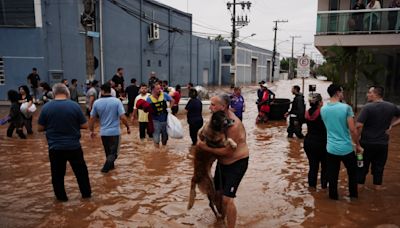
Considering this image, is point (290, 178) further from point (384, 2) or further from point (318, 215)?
point (384, 2)

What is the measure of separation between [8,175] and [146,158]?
9.00ft

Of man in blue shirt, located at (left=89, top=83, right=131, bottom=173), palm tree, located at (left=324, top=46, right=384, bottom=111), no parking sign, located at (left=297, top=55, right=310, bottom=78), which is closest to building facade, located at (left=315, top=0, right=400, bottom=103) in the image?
palm tree, located at (left=324, top=46, right=384, bottom=111)

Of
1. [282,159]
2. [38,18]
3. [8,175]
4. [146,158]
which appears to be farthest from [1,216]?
[38,18]

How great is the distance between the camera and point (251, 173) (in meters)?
6.97

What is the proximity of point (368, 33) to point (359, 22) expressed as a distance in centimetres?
61

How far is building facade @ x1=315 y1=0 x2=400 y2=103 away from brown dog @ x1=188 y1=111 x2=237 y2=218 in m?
13.1

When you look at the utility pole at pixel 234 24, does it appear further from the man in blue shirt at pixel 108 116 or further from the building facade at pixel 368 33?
the man in blue shirt at pixel 108 116

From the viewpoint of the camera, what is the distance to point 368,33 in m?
14.9

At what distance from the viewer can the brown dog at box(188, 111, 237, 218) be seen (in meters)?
3.95

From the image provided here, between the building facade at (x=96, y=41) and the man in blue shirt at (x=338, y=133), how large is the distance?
12317 millimetres

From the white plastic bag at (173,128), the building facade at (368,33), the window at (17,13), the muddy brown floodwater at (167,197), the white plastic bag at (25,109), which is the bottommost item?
the muddy brown floodwater at (167,197)

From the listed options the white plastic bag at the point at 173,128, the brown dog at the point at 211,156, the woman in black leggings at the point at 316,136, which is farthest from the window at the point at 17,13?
the brown dog at the point at 211,156

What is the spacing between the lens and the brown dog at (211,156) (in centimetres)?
395

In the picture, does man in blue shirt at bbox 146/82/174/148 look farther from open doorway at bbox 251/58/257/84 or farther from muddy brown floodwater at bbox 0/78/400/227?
A: open doorway at bbox 251/58/257/84
